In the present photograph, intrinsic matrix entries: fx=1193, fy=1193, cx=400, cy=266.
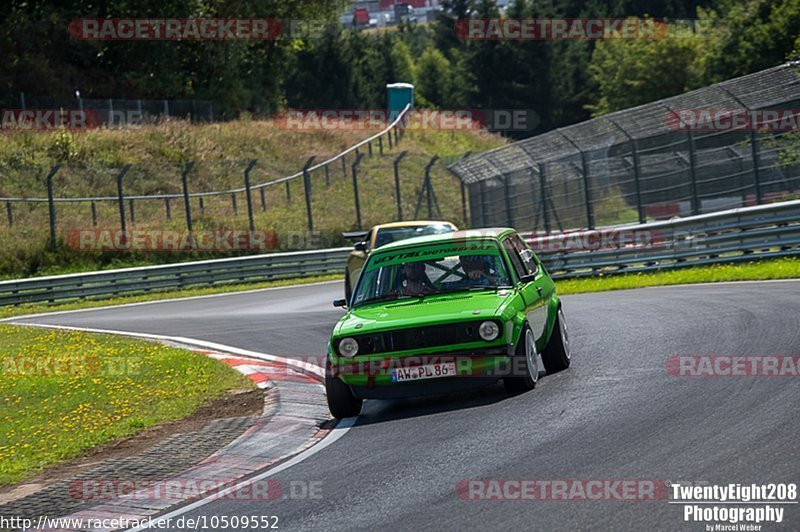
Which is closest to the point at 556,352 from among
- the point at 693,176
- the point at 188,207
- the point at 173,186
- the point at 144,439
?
the point at 144,439

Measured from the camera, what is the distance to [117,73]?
57.9 meters

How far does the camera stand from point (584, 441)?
8.11 metres

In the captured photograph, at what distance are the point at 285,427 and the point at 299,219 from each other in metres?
29.6

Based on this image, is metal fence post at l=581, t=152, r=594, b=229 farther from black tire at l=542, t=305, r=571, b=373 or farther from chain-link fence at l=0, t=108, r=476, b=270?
black tire at l=542, t=305, r=571, b=373

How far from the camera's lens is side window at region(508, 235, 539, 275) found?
11991 millimetres

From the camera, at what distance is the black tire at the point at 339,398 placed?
1041 cm

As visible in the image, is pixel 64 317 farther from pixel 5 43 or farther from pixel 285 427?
pixel 5 43

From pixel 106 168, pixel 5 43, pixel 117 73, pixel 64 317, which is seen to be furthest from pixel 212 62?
pixel 64 317

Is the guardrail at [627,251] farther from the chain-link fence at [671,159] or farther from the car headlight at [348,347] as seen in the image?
the car headlight at [348,347]

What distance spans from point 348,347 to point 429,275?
149 cm

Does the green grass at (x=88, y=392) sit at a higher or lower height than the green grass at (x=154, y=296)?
higher

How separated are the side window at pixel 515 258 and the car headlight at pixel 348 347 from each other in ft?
6.50

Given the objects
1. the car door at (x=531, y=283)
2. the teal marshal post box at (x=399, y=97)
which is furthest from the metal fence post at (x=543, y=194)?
the teal marshal post box at (x=399, y=97)

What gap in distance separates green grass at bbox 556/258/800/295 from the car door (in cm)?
821
